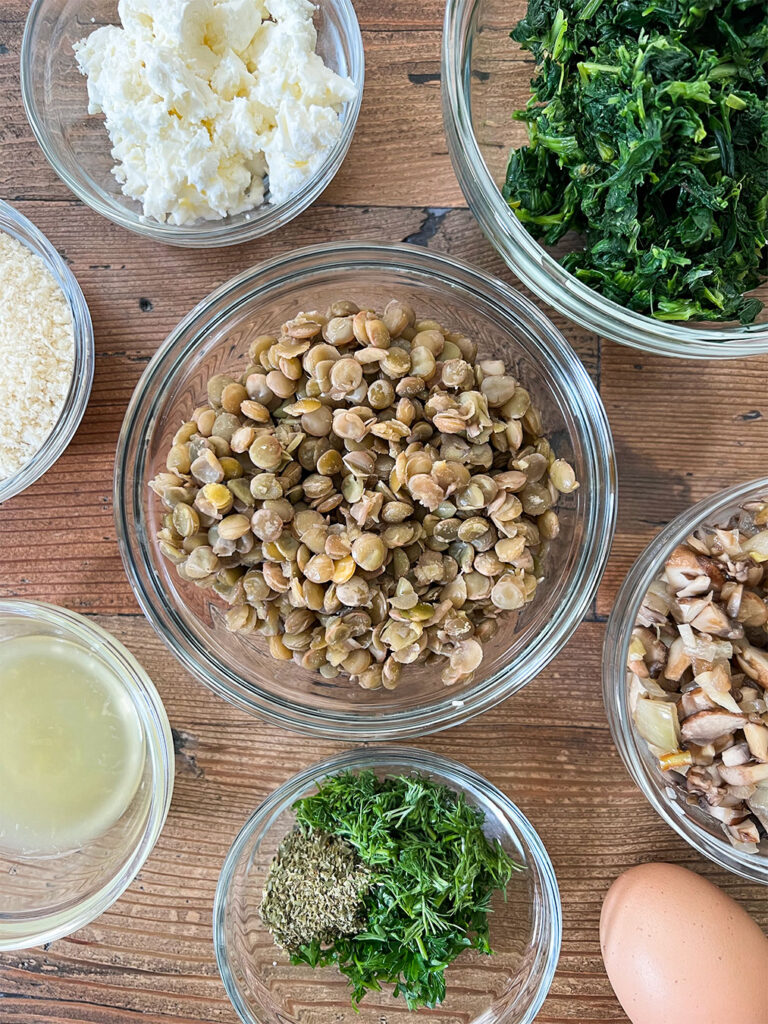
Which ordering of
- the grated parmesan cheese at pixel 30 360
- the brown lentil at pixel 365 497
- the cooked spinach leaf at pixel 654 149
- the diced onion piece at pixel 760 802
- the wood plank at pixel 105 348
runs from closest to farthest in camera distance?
the cooked spinach leaf at pixel 654 149
the brown lentil at pixel 365 497
the diced onion piece at pixel 760 802
the grated parmesan cheese at pixel 30 360
the wood plank at pixel 105 348

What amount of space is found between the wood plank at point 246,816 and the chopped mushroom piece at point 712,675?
173 mm

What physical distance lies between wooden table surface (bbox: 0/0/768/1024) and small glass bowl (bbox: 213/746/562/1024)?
7 centimetres

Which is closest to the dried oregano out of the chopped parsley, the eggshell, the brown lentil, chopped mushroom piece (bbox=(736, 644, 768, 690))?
the chopped parsley

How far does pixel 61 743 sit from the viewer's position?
1.55 meters

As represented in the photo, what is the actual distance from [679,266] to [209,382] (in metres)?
0.79

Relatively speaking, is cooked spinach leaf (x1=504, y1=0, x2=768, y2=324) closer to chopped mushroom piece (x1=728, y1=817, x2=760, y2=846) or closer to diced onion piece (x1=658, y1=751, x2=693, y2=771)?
diced onion piece (x1=658, y1=751, x2=693, y2=771)

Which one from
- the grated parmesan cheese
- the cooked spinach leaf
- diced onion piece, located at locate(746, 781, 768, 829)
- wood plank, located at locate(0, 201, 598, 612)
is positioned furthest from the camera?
wood plank, located at locate(0, 201, 598, 612)

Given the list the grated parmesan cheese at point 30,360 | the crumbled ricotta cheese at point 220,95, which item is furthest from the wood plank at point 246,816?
the crumbled ricotta cheese at point 220,95

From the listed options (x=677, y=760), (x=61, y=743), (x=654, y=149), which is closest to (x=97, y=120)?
(x=654, y=149)

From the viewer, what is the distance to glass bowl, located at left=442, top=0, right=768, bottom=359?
1306 mm

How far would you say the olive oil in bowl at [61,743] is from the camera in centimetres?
155

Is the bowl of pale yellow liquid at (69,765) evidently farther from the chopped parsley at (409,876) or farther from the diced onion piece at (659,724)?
the diced onion piece at (659,724)

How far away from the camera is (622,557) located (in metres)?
1.58

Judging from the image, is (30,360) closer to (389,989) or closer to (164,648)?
(164,648)
